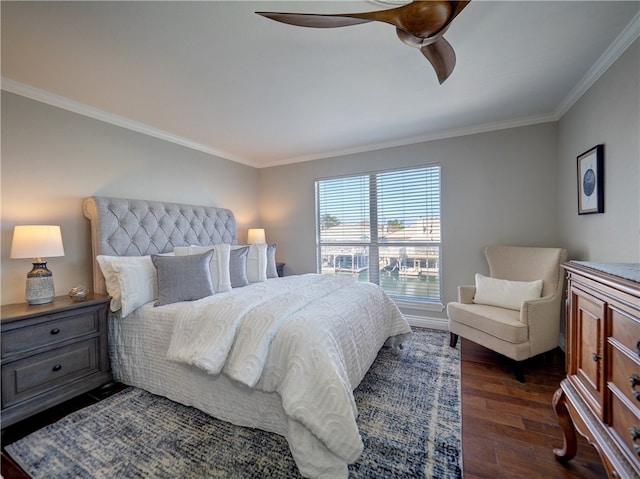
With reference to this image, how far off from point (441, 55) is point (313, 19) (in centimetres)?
79

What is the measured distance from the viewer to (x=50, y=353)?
6.29ft

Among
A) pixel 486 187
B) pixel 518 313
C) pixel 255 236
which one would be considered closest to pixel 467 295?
pixel 518 313

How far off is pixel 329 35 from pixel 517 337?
8.70ft

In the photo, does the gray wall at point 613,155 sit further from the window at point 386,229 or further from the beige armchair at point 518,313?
the window at point 386,229

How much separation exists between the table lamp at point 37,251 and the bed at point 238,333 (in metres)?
0.32

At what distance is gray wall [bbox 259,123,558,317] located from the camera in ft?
9.82

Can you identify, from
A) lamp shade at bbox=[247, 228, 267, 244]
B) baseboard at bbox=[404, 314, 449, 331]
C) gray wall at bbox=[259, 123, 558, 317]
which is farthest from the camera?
lamp shade at bbox=[247, 228, 267, 244]

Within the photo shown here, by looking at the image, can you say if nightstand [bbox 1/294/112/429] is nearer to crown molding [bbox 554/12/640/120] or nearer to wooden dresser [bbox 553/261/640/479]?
wooden dresser [bbox 553/261/640/479]

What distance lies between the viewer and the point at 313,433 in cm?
134

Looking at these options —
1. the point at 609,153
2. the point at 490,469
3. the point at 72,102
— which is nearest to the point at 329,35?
the point at 609,153

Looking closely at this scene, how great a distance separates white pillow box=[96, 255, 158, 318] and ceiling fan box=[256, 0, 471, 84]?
209 centimetres

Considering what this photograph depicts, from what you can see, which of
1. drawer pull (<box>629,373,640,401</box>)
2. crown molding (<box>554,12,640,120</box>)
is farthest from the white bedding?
crown molding (<box>554,12,640,120</box>)

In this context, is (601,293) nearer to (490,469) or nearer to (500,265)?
(490,469)

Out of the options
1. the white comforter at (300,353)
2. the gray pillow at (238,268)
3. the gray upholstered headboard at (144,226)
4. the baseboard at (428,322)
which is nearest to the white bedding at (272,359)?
the white comforter at (300,353)
